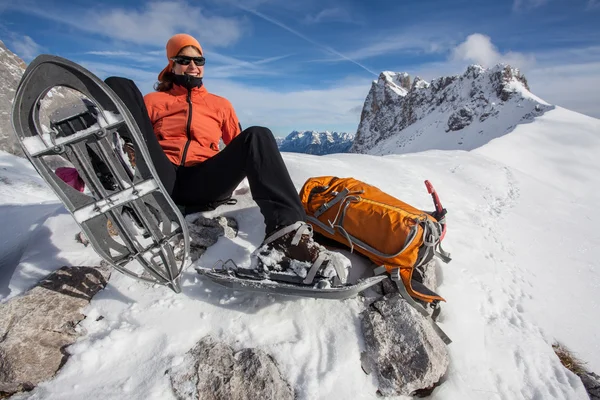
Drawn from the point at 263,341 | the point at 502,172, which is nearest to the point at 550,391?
the point at 263,341

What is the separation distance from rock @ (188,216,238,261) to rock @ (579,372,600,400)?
3.25 meters

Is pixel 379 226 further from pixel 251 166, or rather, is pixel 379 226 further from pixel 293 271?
pixel 251 166

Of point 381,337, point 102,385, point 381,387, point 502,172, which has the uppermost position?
point 102,385

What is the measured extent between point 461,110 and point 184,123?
76.6 metres

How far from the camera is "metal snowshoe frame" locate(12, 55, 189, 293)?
1.92 meters

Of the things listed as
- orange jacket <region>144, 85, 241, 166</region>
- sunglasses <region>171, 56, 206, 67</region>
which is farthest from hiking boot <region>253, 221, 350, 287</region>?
sunglasses <region>171, 56, 206, 67</region>

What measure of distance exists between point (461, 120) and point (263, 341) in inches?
2980

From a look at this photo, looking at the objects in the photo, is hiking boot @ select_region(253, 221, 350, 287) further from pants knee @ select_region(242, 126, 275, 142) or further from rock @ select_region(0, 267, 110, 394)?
rock @ select_region(0, 267, 110, 394)

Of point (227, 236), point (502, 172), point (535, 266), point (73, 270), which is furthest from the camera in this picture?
point (502, 172)

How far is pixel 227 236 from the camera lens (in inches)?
129

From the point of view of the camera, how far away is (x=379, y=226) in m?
2.92

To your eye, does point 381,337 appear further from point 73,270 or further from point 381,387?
point 73,270

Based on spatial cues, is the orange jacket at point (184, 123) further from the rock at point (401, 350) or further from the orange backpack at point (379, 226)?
the rock at point (401, 350)

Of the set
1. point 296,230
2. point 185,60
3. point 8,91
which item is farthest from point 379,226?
point 8,91
